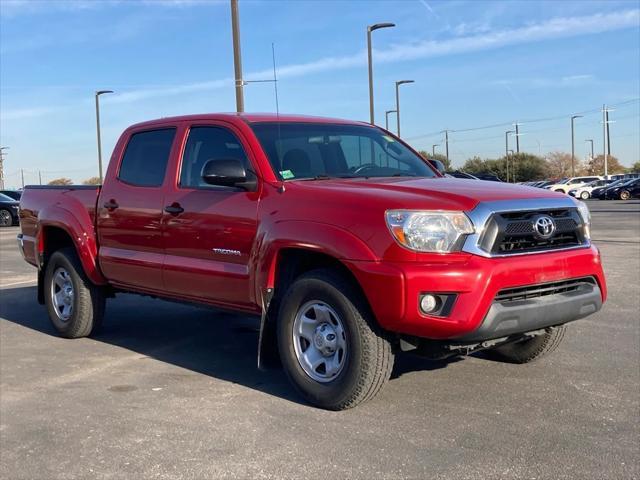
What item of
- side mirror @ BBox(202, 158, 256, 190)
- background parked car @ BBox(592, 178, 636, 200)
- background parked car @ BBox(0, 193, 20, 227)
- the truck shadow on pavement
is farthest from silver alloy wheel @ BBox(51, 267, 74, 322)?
background parked car @ BBox(592, 178, 636, 200)

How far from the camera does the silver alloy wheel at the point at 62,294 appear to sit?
6.95 meters

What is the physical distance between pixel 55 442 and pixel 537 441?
274 centimetres

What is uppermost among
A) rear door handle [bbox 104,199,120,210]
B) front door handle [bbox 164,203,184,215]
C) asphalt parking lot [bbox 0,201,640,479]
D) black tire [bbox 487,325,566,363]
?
rear door handle [bbox 104,199,120,210]

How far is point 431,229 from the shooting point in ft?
13.6

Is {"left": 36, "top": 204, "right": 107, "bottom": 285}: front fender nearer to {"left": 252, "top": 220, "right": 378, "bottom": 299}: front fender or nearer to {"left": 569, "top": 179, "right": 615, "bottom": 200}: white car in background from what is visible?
{"left": 252, "top": 220, "right": 378, "bottom": 299}: front fender

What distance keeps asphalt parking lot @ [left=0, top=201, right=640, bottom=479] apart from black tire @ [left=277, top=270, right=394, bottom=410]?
0.13 metres

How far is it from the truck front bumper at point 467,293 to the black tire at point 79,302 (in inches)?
137

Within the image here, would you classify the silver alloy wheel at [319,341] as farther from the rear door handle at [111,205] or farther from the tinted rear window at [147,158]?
the rear door handle at [111,205]

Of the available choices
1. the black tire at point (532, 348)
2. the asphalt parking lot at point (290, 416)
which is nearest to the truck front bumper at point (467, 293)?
the asphalt parking lot at point (290, 416)

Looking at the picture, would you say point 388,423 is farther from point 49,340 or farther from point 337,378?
point 49,340

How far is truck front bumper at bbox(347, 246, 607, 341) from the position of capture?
4055 millimetres

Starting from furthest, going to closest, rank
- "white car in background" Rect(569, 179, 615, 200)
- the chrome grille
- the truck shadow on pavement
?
"white car in background" Rect(569, 179, 615, 200) < the truck shadow on pavement < the chrome grille

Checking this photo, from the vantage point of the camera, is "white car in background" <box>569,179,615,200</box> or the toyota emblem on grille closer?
the toyota emblem on grille

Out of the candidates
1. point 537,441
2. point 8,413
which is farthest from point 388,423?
point 8,413
